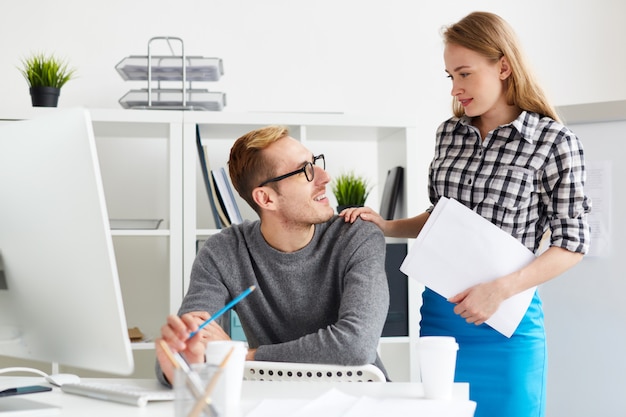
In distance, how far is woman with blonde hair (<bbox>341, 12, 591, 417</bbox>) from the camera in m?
1.85

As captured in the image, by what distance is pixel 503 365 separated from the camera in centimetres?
192

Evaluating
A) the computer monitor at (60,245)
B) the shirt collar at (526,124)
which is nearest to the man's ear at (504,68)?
the shirt collar at (526,124)

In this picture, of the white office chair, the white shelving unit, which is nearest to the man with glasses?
the white office chair

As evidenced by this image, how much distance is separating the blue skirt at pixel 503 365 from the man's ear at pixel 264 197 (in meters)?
0.52

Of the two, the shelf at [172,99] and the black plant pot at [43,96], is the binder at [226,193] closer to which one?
the shelf at [172,99]

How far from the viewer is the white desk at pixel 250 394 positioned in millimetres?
1215

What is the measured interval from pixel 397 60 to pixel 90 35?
4.03ft

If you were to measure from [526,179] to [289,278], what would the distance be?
2.08 feet

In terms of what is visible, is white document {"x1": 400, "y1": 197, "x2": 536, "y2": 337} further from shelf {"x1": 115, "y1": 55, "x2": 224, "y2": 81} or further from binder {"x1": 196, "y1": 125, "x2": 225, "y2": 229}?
shelf {"x1": 115, "y1": 55, "x2": 224, "y2": 81}

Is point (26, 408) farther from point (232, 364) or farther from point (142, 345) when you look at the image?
point (142, 345)

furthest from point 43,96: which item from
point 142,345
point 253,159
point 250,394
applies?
point 250,394

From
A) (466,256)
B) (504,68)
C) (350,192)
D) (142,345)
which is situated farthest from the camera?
(350,192)

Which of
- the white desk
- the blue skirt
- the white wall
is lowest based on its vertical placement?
the blue skirt

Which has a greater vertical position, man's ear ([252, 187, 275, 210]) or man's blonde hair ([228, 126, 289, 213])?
man's blonde hair ([228, 126, 289, 213])
